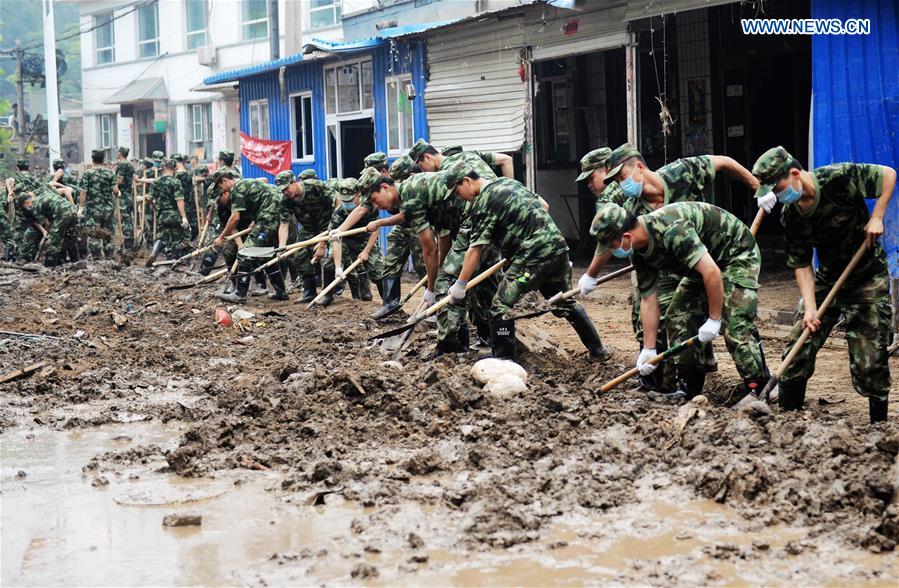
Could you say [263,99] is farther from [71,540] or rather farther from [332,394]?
[71,540]

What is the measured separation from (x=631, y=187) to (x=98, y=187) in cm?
1580

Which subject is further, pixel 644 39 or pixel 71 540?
pixel 644 39

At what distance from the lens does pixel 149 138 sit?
1437 inches

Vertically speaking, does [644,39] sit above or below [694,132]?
above

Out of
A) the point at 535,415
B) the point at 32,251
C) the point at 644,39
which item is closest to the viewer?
the point at 535,415

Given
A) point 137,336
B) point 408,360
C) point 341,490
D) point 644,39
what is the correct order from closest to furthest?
point 341,490
point 408,360
point 137,336
point 644,39

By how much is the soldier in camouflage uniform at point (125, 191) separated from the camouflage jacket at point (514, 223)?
15670 mm

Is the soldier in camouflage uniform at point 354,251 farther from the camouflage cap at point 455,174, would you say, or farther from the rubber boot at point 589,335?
the rubber boot at point 589,335

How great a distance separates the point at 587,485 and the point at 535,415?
1.28 meters

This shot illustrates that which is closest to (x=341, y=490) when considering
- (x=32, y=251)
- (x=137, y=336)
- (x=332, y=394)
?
(x=332, y=394)

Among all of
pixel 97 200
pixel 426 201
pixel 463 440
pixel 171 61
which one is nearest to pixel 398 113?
pixel 97 200

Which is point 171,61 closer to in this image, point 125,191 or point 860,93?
point 125,191

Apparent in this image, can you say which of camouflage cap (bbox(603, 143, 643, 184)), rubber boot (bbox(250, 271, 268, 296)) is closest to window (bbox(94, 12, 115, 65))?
rubber boot (bbox(250, 271, 268, 296))

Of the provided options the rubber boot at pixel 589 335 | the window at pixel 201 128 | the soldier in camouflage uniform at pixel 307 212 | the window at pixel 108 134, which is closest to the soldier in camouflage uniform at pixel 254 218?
the soldier in camouflage uniform at pixel 307 212
